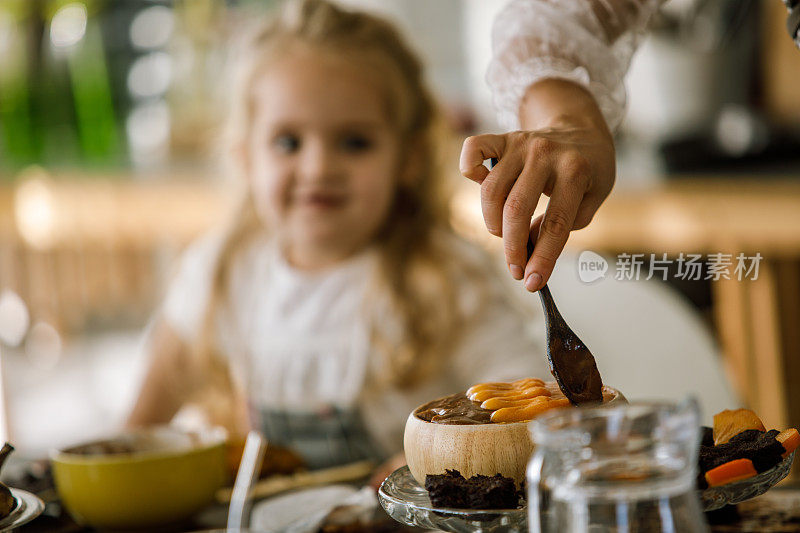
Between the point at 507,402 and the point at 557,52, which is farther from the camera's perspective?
the point at 557,52

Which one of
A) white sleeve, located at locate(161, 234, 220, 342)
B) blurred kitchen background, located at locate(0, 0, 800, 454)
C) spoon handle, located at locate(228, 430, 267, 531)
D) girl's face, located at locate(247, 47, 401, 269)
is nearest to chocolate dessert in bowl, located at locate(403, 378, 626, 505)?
spoon handle, located at locate(228, 430, 267, 531)

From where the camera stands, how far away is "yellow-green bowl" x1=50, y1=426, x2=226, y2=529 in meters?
0.67

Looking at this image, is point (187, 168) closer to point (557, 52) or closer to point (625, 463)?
point (557, 52)

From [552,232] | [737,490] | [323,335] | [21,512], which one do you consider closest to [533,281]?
[552,232]

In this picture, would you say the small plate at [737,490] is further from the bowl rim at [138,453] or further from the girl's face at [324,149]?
the girl's face at [324,149]

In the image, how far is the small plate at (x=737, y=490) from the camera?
1.41 ft

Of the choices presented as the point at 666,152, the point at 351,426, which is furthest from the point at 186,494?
the point at 666,152

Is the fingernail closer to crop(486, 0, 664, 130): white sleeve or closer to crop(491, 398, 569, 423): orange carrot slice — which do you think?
crop(491, 398, 569, 423): orange carrot slice

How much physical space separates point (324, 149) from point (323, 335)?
11.2 inches

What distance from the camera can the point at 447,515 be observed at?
430 mm

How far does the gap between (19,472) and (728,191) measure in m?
1.19

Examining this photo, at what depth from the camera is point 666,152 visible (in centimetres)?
171

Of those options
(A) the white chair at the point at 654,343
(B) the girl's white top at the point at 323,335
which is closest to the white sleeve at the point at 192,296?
(B) the girl's white top at the point at 323,335

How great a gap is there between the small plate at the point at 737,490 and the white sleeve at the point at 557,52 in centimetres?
24
